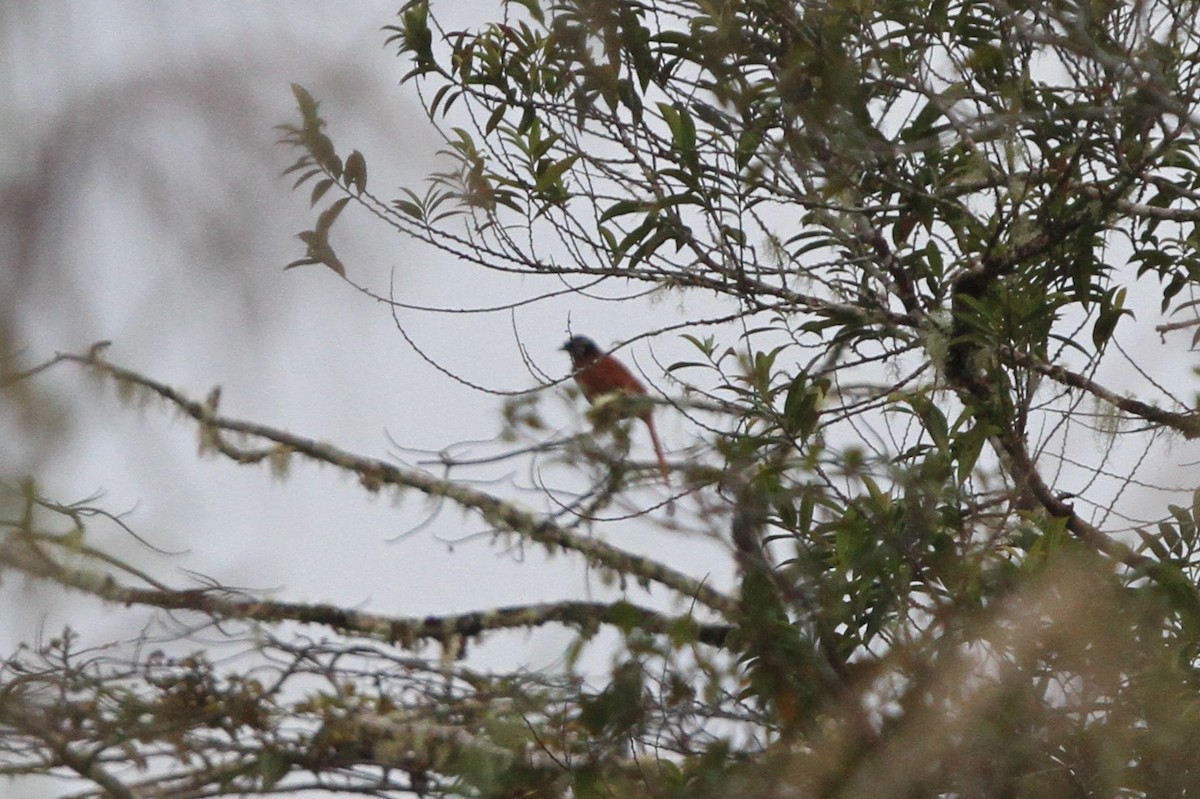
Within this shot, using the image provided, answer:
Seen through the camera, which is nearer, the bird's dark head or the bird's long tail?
the bird's long tail

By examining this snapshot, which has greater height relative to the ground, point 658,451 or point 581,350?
point 581,350

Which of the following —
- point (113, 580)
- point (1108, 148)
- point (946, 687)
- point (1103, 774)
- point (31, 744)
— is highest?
point (1108, 148)

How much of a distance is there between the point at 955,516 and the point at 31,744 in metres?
1.95

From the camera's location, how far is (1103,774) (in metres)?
2.51

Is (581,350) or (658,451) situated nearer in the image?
(658,451)

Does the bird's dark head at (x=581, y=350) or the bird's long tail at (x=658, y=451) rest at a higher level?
the bird's dark head at (x=581, y=350)

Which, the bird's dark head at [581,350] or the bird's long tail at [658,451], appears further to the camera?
the bird's dark head at [581,350]

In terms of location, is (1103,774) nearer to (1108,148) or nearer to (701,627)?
(701,627)

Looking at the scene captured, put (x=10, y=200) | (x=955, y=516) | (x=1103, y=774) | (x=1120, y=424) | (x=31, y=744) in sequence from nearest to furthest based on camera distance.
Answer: (x=10, y=200), (x=31, y=744), (x=1103, y=774), (x=955, y=516), (x=1120, y=424)

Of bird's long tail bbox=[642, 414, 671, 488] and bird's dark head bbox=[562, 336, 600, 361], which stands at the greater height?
bird's dark head bbox=[562, 336, 600, 361]

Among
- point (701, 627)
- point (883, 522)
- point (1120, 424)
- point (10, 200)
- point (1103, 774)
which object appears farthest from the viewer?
point (1120, 424)

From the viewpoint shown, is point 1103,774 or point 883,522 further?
point 883,522

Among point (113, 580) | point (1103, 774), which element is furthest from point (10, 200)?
point (1103, 774)

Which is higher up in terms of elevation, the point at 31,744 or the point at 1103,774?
the point at 31,744
